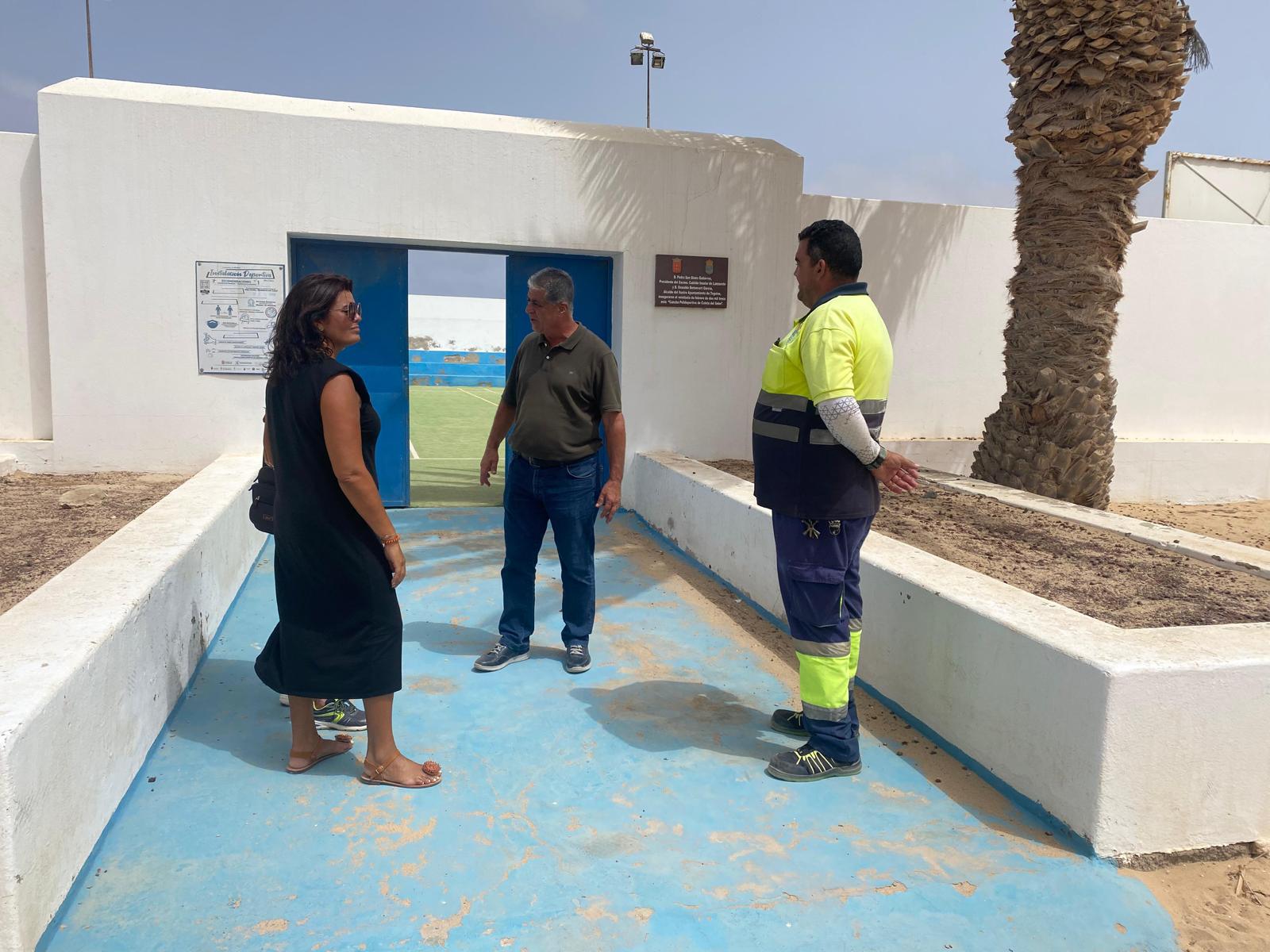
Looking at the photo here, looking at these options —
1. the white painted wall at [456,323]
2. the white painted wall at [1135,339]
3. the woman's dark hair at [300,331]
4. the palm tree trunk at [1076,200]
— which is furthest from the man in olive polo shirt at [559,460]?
the white painted wall at [456,323]

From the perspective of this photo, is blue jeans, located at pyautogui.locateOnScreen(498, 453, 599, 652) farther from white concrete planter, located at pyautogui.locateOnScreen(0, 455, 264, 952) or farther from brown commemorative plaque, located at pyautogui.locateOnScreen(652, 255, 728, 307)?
brown commemorative plaque, located at pyautogui.locateOnScreen(652, 255, 728, 307)

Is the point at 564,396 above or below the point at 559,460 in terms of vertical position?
above

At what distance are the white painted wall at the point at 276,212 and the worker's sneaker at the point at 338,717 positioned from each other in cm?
453

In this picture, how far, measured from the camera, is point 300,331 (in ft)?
9.53

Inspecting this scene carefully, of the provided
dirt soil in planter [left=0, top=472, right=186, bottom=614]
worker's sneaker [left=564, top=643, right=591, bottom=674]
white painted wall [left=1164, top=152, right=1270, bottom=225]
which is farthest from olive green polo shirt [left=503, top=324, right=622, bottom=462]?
white painted wall [left=1164, top=152, right=1270, bottom=225]

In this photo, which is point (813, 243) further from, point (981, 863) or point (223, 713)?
point (223, 713)

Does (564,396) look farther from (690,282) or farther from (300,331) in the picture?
(690,282)

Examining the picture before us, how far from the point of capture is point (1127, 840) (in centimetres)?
280

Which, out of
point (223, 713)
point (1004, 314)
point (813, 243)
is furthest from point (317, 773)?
point (1004, 314)

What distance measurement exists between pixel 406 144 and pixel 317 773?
18.9ft

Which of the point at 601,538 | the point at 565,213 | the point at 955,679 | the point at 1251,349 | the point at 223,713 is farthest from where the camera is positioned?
the point at 1251,349

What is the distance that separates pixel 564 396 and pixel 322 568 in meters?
1.52

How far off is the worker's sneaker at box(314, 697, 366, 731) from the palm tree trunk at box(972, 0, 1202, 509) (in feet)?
17.9

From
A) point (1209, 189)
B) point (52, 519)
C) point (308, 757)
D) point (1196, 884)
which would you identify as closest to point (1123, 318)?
point (1209, 189)
